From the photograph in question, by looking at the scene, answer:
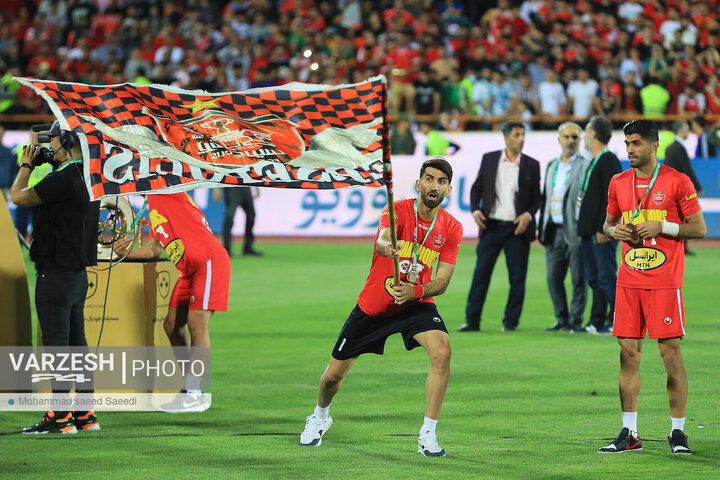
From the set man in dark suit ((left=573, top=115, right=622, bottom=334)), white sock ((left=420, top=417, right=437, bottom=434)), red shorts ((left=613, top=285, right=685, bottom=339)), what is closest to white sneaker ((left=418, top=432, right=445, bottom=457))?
white sock ((left=420, top=417, right=437, bottom=434))

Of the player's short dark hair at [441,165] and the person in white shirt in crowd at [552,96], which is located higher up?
the player's short dark hair at [441,165]

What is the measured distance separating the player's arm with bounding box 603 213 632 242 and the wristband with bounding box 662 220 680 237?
0.22 m

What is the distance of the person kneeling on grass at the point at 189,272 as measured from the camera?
9305 millimetres

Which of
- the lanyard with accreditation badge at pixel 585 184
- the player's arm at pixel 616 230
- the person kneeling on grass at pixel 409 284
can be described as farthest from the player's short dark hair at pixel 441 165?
the lanyard with accreditation badge at pixel 585 184

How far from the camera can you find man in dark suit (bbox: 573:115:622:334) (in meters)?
12.6

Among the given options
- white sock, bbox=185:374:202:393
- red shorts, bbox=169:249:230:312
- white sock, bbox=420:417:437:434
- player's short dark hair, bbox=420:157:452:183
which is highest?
player's short dark hair, bbox=420:157:452:183

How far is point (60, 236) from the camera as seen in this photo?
8.28m

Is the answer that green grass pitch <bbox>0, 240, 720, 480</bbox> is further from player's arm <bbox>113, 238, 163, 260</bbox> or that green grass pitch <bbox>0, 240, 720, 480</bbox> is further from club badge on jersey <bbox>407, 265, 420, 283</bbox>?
player's arm <bbox>113, 238, 163, 260</bbox>

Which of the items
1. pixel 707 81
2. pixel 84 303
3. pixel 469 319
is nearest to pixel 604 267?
pixel 469 319

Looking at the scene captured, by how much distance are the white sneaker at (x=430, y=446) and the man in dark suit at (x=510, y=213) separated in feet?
19.5

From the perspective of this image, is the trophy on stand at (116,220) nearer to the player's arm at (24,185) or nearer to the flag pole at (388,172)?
the player's arm at (24,185)

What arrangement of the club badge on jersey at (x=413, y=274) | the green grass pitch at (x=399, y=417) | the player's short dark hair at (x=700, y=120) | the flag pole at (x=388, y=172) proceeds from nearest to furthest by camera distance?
the flag pole at (x=388, y=172) → the green grass pitch at (x=399, y=417) → the club badge on jersey at (x=413, y=274) → the player's short dark hair at (x=700, y=120)

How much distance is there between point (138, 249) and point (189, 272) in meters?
0.51

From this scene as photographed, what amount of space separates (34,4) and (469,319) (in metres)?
25.1
